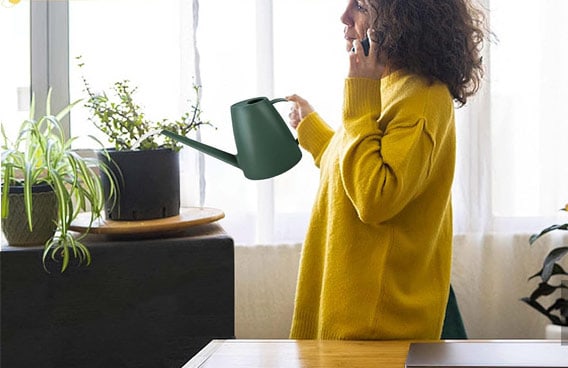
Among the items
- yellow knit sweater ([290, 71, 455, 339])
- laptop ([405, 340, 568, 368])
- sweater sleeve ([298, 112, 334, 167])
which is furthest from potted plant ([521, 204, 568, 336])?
laptop ([405, 340, 568, 368])

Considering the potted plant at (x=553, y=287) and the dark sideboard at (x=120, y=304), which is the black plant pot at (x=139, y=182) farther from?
the potted plant at (x=553, y=287)

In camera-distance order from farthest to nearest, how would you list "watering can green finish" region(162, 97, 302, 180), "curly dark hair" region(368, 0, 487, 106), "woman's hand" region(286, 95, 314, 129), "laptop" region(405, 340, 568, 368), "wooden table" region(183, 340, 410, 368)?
"woman's hand" region(286, 95, 314, 129) < "watering can green finish" region(162, 97, 302, 180) < "curly dark hair" region(368, 0, 487, 106) < "wooden table" region(183, 340, 410, 368) < "laptop" region(405, 340, 568, 368)

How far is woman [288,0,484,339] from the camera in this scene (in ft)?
5.07

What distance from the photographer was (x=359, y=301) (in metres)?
1.60

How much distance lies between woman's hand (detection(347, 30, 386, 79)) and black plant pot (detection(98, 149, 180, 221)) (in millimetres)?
626

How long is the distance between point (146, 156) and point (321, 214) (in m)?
0.53

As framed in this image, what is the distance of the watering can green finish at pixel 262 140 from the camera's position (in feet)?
6.13

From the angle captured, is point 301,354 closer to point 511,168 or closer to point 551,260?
point 551,260

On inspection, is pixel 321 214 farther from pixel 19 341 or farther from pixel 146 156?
pixel 19 341

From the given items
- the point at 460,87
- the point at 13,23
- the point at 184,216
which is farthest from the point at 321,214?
the point at 13,23

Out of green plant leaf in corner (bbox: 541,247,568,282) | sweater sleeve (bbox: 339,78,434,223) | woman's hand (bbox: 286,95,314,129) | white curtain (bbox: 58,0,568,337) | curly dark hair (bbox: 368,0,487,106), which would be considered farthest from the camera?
white curtain (bbox: 58,0,568,337)

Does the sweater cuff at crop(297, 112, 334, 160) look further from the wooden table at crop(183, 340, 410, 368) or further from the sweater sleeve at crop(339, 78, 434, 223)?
the wooden table at crop(183, 340, 410, 368)

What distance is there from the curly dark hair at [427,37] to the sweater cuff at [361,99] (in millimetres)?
67

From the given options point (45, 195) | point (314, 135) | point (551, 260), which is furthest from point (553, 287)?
point (45, 195)
